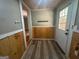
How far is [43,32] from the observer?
434cm

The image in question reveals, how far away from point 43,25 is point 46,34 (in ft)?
2.08

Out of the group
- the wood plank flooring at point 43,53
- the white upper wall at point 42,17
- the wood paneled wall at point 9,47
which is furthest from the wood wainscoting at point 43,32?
the wood paneled wall at point 9,47

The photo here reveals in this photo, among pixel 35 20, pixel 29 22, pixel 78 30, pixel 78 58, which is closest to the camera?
pixel 78 58

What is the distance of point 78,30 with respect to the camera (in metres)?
1.58

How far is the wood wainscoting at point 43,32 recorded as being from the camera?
4285mm

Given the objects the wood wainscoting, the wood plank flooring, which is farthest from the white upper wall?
the wood plank flooring

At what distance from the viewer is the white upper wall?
4289 mm

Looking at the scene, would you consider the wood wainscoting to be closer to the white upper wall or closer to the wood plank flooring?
the white upper wall

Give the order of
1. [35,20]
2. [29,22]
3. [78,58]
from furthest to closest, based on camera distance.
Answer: [35,20], [29,22], [78,58]

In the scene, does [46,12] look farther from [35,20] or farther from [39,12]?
[35,20]

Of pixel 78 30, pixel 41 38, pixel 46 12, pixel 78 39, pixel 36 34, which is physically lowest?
pixel 41 38

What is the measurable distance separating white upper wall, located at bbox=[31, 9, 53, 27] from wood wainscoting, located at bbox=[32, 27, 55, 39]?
29cm

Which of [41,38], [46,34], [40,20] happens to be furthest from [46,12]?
[41,38]

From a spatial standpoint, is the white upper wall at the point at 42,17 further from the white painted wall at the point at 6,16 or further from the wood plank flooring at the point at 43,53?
the white painted wall at the point at 6,16
